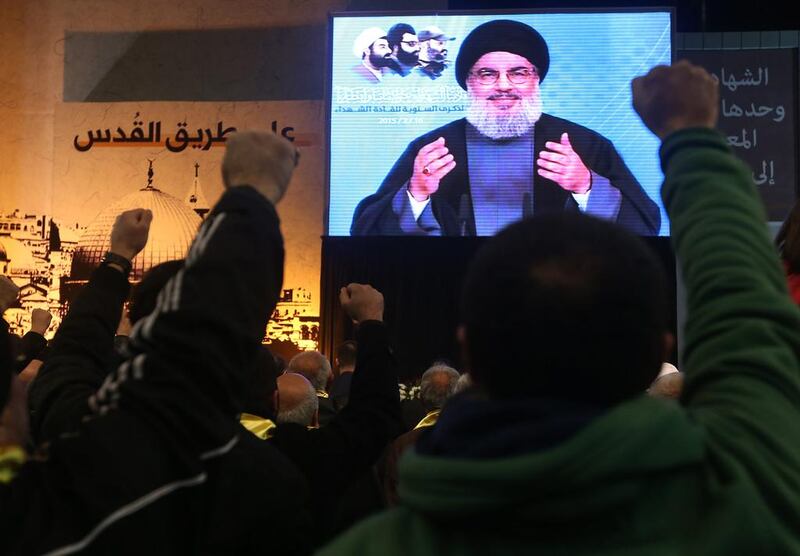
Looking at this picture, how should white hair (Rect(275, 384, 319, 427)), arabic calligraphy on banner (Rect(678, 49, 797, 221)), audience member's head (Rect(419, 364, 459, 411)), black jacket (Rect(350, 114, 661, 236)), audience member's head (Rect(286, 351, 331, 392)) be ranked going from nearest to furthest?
white hair (Rect(275, 384, 319, 427))
audience member's head (Rect(419, 364, 459, 411))
audience member's head (Rect(286, 351, 331, 392))
black jacket (Rect(350, 114, 661, 236))
arabic calligraphy on banner (Rect(678, 49, 797, 221))

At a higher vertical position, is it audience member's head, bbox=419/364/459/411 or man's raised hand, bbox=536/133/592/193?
man's raised hand, bbox=536/133/592/193

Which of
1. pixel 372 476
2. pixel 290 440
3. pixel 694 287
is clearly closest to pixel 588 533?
pixel 694 287

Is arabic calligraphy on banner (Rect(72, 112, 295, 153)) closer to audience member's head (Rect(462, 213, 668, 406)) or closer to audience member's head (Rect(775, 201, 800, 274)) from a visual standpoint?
audience member's head (Rect(775, 201, 800, 274))

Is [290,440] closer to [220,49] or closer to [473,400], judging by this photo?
[473,400]

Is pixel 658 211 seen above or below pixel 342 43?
below

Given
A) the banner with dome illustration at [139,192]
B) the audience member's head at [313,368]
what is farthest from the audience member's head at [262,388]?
the banner with dome illustration at [139,192]

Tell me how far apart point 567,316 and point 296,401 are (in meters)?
1.69

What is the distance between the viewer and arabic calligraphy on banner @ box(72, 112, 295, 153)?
921cm

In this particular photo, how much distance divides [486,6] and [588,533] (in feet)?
31.7

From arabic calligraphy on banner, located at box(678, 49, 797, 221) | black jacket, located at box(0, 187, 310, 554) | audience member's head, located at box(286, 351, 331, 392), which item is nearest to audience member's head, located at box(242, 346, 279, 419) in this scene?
black jacket, located at box(0, 187, 310, 554)

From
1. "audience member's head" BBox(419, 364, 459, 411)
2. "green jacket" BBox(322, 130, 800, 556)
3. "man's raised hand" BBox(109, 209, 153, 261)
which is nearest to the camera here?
"green jacket" BBox(322, 130, 800, 556)

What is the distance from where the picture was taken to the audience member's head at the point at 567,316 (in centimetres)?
64

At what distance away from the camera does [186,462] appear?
855 mm

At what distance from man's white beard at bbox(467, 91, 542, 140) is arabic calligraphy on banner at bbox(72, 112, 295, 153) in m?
2.21
